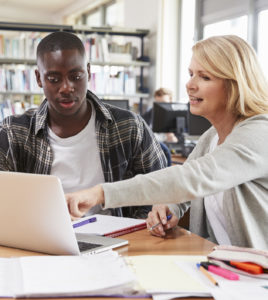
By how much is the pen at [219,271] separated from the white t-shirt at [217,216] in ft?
1.43

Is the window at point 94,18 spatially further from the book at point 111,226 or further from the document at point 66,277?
the document at point 66,277

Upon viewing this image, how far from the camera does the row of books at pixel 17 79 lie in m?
5.66

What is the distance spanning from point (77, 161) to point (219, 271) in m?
0.89

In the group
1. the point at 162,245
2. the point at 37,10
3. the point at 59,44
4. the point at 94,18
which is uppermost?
the point at 37,10

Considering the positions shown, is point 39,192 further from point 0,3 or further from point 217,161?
point 0,3

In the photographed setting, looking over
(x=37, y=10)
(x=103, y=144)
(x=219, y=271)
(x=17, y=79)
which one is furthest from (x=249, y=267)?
(x=37, y=10)

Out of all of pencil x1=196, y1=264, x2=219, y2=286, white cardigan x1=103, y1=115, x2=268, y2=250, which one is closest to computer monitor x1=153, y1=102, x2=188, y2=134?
white cardigan x1=103, y1=115, x2=268, y2=250

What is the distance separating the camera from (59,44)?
1.72 meters

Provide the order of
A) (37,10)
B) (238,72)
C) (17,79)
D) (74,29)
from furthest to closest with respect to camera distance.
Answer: (37,10), (74,29), (17,79), (238,72)

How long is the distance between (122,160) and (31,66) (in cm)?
437

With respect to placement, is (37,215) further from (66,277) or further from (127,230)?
(127,230)

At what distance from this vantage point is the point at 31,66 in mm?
5887

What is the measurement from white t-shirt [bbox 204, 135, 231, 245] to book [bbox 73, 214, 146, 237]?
0.23m

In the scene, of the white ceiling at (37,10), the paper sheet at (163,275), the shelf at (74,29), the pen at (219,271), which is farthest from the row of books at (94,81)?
the pen at (219,271)
